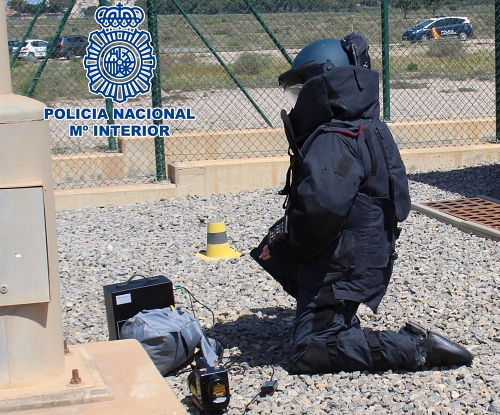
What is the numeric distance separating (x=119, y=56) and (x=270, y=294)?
4869mm

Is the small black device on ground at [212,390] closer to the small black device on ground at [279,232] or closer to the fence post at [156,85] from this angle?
the small black device on ground at [279,232]

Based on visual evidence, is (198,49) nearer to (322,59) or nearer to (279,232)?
(322,59)

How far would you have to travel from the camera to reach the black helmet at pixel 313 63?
3.76 meters

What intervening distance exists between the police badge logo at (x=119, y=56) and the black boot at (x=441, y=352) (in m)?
5.35

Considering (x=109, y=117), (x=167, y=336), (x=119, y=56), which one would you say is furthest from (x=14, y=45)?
(x=167, y=336)

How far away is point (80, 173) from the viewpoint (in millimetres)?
8344

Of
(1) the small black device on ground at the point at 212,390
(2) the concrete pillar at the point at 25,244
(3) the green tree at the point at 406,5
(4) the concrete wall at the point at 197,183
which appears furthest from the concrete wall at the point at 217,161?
(2) the concrete pillar at the point at 25,244

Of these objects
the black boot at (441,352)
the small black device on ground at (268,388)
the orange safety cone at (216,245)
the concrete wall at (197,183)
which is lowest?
the small black device on ground at (268,388)

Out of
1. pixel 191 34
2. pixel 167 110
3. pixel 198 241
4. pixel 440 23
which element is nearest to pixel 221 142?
pixel 167 110

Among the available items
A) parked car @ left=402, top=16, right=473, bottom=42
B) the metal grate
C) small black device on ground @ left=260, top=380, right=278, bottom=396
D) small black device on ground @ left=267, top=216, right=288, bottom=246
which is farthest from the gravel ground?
parked car @ left=402, top=16, right=473, bottom=42

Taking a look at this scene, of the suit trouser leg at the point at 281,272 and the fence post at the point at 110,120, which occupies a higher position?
the fence post at the point at 110,120

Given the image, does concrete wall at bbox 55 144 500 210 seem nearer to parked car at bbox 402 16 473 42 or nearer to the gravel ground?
the gravel ground

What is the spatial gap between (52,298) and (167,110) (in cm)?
677

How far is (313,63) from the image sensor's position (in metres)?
3.75
